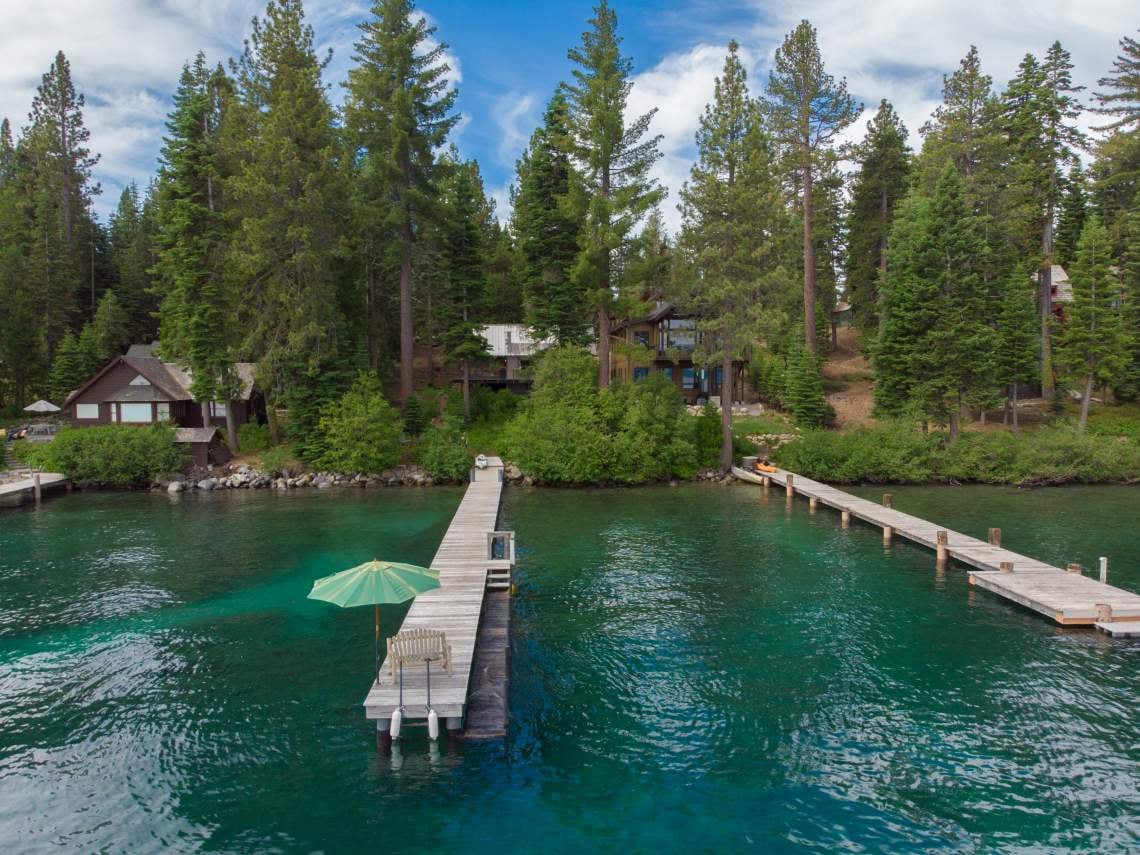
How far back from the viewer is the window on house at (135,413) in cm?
4188

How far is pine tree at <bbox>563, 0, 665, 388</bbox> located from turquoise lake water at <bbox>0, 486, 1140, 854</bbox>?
20.5 m

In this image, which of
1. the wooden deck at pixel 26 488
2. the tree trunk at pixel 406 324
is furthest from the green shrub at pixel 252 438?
the wooden deck at pixel 26 488

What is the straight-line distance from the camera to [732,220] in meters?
36.9

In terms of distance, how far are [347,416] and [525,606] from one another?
23.9 meters

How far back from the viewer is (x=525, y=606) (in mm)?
18688

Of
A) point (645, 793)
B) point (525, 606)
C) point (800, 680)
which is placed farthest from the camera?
point (525, 606)

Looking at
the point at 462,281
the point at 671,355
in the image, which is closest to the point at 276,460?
the point at 462,281

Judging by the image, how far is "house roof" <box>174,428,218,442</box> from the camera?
3981cm

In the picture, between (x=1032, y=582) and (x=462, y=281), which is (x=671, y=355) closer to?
(x=462, y=281)

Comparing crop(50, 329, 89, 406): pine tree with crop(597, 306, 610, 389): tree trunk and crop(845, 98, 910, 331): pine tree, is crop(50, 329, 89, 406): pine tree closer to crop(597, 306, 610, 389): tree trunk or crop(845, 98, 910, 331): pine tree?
crop(597, 306, 610, 389): tree trunk

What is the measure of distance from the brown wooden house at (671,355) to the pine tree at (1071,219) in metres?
23.9

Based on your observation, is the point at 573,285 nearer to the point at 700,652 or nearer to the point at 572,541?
the point at 572,541

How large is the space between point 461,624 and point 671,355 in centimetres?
4279

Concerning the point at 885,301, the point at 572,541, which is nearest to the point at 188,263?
the point at 572,541
